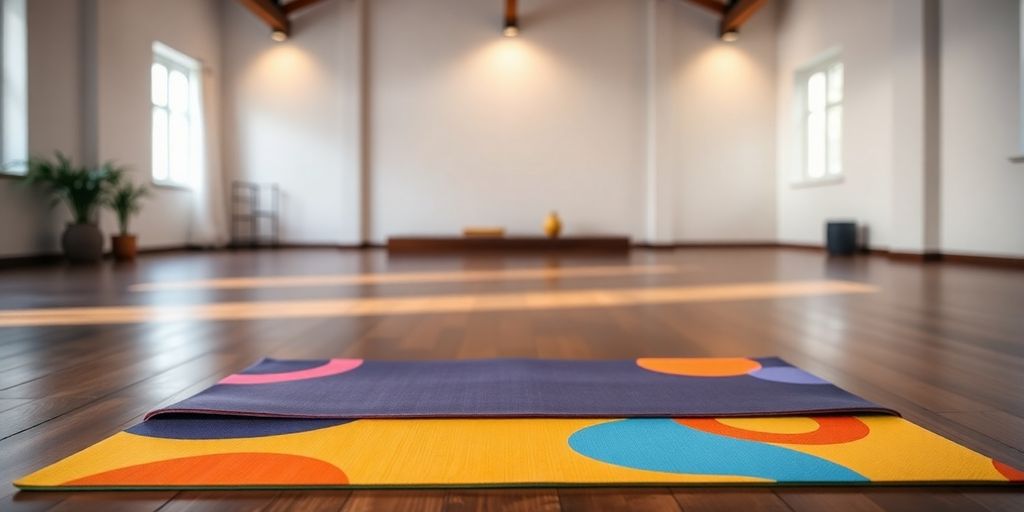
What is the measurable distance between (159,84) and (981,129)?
784cm

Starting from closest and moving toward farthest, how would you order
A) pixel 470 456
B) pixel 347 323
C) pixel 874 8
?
pixel 470 456 → pixel 347 323 → pixel 874 8

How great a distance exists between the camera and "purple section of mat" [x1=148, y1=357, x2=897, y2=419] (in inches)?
44.3

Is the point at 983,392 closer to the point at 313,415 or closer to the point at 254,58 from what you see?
the point at 313,415

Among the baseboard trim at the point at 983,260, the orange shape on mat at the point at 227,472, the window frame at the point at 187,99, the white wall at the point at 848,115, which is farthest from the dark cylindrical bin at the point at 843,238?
the window frame at the point at 187,99

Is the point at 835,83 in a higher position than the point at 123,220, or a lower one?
higher

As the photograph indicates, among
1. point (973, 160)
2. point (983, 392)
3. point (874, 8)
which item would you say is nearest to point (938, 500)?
point (983, 392)

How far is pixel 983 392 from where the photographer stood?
1321 mm

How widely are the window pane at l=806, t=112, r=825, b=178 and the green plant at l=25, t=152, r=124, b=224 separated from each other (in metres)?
7.26

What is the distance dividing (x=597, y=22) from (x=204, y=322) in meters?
7.50

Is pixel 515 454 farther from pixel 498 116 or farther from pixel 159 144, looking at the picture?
pixel 498 116

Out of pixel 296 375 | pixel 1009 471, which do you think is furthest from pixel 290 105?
pixel 1009 471

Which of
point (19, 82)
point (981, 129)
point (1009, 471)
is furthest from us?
point (19, 82)

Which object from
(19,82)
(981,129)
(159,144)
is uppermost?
(19,82)

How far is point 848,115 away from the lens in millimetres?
7191
